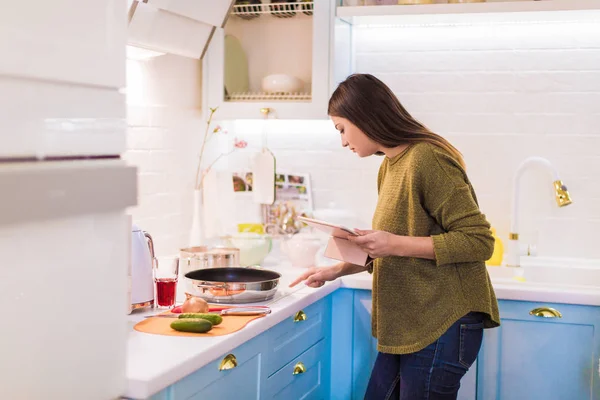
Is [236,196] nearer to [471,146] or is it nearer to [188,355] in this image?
[471,146]

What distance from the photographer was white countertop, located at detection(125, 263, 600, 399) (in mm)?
1646

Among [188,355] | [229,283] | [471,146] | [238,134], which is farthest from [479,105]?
[188,355]

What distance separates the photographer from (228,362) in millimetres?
2006

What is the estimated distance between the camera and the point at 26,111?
96 cm

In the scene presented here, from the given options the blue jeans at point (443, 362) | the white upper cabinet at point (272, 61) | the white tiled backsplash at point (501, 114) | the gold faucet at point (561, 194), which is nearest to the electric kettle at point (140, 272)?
the blue jeans at point (443, 362)

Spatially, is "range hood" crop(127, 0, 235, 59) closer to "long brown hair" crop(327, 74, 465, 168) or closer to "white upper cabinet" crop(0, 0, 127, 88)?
"long brown hair" crop(327, 74, 465, 168)

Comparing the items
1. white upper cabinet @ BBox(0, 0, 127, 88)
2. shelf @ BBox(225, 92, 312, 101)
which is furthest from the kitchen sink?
white upper cabinet @ BBox(0, 0, 127, 88)

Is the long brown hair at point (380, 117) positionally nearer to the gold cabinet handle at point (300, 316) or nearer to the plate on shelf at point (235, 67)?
the gold cabinet handle at point (300, 316)

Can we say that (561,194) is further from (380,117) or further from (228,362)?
(228,362)

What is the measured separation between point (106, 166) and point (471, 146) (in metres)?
2.56

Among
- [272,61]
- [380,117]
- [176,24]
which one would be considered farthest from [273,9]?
[380,117]

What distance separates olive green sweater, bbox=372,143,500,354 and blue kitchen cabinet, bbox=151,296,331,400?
318 mm

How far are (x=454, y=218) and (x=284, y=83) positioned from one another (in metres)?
1.40

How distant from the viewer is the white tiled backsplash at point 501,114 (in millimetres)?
3318
